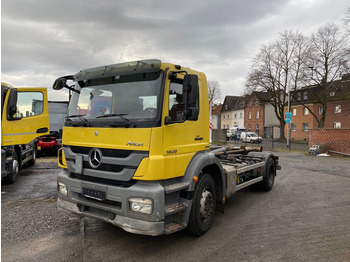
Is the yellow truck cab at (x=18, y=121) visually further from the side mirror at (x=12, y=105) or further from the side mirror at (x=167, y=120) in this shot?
the side mirror at (x=167, y=120)

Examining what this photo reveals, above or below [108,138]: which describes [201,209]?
below

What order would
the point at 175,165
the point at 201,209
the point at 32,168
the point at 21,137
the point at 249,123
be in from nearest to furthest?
the point at 175,165 < the point at 201,209 < the point at 21,137 < the point at 32,168 < the point at 249,123

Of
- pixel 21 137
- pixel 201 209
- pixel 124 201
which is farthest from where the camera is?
pixel 21 137

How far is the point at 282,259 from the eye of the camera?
3.40m

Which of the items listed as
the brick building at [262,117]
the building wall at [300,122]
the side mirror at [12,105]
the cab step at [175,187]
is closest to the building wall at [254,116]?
the brick building at [262,117]

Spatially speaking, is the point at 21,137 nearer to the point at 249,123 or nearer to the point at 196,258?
the point at 196,258

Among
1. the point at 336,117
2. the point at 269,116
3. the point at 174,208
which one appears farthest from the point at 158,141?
the point at 269,116

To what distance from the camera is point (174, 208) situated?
3.39 m

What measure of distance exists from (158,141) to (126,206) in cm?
92

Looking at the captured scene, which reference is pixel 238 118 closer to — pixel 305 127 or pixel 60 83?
pixel 305 127

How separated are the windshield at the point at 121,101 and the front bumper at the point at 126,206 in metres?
0.82

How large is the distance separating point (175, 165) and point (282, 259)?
190cm

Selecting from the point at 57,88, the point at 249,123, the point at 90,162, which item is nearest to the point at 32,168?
the point at 57,88

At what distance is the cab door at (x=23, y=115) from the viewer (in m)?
6.75
